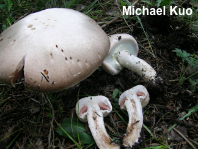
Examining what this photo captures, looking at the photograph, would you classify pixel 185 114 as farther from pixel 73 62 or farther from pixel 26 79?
pixel 26 79

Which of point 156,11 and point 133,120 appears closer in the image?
point 133,120

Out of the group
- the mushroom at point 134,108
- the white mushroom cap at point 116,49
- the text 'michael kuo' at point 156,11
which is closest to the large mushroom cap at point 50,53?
the white mushroom cap at point 116,49

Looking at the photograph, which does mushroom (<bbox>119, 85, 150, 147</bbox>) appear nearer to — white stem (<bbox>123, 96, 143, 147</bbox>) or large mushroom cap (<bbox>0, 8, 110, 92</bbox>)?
white stem (<bbox>123, 96, 143, 147</bbox>)

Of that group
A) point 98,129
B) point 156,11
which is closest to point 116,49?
point 98,129

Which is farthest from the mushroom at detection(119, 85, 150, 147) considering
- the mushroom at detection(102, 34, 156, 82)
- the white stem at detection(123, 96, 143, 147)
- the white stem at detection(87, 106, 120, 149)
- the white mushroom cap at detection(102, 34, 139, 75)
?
the white mushroom cap at detection(102, 34, 139, 75)

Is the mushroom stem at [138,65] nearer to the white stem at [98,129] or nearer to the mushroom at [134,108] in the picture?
the mushroom at [134,108]

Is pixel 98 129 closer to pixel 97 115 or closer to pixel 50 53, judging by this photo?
pixel 97 115

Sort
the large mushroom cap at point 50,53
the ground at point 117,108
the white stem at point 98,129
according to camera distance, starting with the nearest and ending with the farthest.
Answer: the large mushroom cap at point 50,53 < the white stem at point 98,129 < the ground at point 117,108
